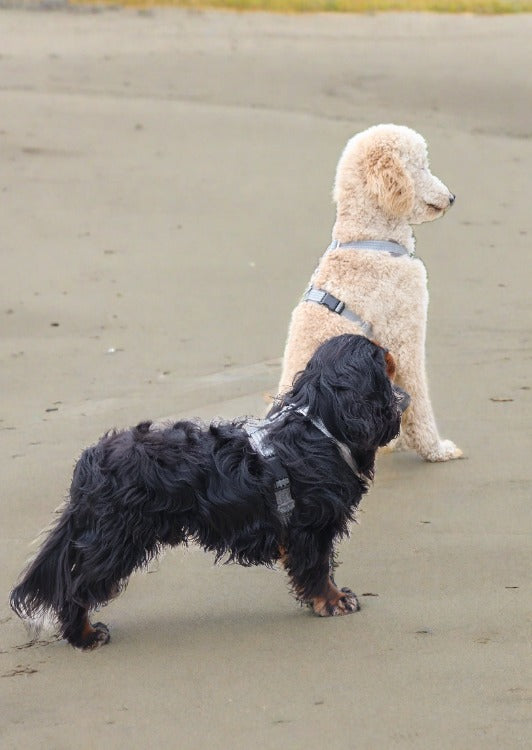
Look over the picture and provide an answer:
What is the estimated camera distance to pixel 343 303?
4.77m

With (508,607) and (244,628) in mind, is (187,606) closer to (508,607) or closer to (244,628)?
(244,628)

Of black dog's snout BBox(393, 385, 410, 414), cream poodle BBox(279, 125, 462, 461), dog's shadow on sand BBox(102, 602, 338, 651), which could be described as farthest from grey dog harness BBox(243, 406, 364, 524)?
cream poodle BBox(279, 125, 462, 461)

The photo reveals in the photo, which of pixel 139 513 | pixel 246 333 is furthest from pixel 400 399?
pixel 246 333

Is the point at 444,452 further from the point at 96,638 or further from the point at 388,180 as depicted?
the point at 96,638

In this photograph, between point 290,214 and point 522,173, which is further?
point 522,173

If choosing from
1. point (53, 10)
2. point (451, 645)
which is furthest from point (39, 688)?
point (53, 10)

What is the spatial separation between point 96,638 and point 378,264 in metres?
2.08

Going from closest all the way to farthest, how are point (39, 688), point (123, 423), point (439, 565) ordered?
point (39, 688), point (439, 565), point (123, 423)

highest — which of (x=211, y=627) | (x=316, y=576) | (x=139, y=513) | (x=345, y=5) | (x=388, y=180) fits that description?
(x=345, y=5)

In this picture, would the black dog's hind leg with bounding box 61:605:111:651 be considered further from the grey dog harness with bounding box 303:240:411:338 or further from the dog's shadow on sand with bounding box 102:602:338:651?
the grey dog harness with bounding box 303:240:411:338

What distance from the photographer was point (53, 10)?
627 inches

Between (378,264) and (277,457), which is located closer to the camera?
(277,457)

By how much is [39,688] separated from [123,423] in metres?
2.56

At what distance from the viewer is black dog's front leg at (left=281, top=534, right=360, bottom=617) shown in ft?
11.5
